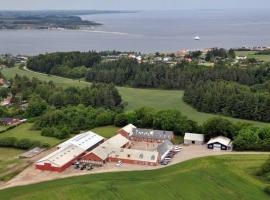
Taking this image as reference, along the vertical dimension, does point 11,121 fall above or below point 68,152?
below

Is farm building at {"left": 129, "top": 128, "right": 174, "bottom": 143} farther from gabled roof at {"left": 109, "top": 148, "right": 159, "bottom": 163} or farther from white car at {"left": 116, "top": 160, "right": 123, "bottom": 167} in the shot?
white car at {"left": 116, "top": 160, "right": 123, "bottom": 167}

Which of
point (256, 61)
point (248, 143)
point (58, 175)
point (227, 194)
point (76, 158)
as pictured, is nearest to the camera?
point (227, 194)

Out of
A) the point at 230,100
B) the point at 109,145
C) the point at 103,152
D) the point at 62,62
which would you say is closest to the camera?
Result: the point at 103,152

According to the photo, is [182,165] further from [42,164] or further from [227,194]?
[42,164]

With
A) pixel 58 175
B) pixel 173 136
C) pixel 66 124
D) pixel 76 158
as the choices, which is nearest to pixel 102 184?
pixel 58 175

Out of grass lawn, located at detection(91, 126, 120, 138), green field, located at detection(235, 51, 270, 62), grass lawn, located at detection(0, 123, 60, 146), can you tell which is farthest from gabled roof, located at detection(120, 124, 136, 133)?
green field, located at detection(235, 51, 270, 62)

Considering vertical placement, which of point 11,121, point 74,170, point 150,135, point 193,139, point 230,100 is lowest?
point 11,121

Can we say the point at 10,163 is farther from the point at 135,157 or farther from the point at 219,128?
the point at 219,128

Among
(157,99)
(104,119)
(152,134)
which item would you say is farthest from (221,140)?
(157,99)
